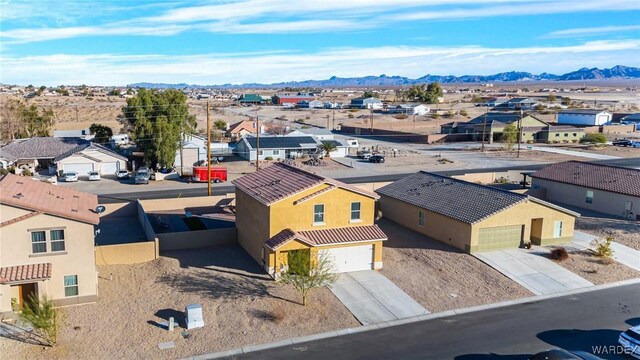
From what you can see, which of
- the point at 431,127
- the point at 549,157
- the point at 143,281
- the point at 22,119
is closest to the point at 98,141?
the point at 22,119

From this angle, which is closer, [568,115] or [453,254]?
[453,254]

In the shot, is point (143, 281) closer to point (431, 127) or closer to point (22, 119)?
point (22, 119)

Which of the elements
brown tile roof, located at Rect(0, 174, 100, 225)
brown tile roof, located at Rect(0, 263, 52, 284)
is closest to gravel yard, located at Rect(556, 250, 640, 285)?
brown tile roof, located at Rect(0, 174, 100, 225)

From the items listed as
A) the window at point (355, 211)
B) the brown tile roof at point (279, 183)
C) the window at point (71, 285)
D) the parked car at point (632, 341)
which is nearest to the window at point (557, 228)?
the brown tile roof at point (279, 183)

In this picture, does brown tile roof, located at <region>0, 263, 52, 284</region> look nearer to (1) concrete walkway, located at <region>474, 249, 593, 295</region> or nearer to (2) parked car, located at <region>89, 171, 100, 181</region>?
(1) concrete walkway, located at <region>474, 249, 593, 295</region>

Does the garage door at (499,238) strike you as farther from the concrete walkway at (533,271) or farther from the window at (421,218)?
the window at (421,218)

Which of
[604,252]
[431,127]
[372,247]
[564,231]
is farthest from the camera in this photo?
[431,127]
